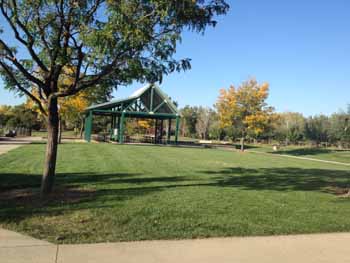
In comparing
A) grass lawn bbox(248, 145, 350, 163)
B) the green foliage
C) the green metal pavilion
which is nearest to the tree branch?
the green metal pavilion

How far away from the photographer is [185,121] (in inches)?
3575

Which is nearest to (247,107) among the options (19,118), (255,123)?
(255,123)

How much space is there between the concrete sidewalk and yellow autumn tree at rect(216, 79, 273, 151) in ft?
105

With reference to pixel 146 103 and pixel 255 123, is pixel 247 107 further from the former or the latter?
pixel 146 103

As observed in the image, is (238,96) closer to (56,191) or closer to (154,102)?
(154,102)

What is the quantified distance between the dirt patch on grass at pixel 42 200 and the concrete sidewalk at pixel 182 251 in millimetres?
2015

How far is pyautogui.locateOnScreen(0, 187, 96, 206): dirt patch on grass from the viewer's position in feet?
23.8

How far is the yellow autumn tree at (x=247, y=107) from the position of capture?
37188 millimetres

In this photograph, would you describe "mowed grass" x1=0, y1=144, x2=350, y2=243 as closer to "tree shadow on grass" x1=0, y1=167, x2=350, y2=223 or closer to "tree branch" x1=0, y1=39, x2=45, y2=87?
"tree shadow on grass" x1=0, y1=167, x2=350, y2=223

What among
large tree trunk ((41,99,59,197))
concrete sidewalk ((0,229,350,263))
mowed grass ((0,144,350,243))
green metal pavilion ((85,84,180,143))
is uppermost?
green metal pavilion ((85,84,180,143))

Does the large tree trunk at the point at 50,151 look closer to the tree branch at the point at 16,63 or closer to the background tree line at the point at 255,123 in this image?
the tree branch at the point at 16,63

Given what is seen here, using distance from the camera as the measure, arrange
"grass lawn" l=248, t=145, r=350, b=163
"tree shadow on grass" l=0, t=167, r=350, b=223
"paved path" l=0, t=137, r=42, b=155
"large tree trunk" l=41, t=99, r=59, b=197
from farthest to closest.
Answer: "grass lawn" l=248, t=145, r=350, b=163
"paved path" l=0, t=137, r=42, b=155
"large tree trunk" l=41, t=99, r=59, b=197
"tree shadow on grass" l=0, t=167, r=350, b=223

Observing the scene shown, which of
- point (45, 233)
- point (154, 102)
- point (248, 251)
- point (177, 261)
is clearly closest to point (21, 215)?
point (45, 233)

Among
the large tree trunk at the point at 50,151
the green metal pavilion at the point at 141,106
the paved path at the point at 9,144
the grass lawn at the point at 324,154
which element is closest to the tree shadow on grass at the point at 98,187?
the large tree trunk at the point at 50,151
